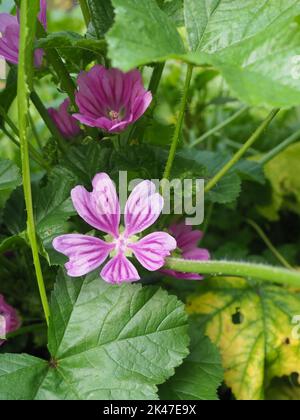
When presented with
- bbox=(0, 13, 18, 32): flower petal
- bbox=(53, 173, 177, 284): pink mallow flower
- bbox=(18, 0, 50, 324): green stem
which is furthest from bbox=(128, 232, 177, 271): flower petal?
bbox=(0, 13, 18, 32): flower petal

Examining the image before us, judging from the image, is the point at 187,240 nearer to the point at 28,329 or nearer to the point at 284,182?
the point at 28,329

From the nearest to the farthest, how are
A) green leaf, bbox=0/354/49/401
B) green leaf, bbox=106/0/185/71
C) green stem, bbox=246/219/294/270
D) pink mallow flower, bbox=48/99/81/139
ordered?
green leaf, bbox=106/0/185/71 → green leaf, bbox=0/354/49/401 → pink mallow flower, bbox=48/99/81/139 → green stem, bbox=246/219/294/270

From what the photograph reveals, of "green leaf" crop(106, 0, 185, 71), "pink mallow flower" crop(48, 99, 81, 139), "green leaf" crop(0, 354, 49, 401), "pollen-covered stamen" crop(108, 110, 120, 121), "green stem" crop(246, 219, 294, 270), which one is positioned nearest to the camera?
"green leaf" crop(106, 0, 185, 71)

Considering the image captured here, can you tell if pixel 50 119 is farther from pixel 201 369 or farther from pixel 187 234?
pixel 201 369

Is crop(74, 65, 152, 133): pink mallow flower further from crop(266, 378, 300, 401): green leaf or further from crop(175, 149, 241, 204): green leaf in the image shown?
crop(266, 378, 300, 401): green leaf

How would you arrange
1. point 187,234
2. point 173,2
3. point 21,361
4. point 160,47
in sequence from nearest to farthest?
point 160,47 < point 21,361 < point 173,2 < point 187,234

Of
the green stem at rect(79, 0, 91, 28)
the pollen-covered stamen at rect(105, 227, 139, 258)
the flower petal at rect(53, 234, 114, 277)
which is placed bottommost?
the flower petal at rect(53, 234, 114, 277)
